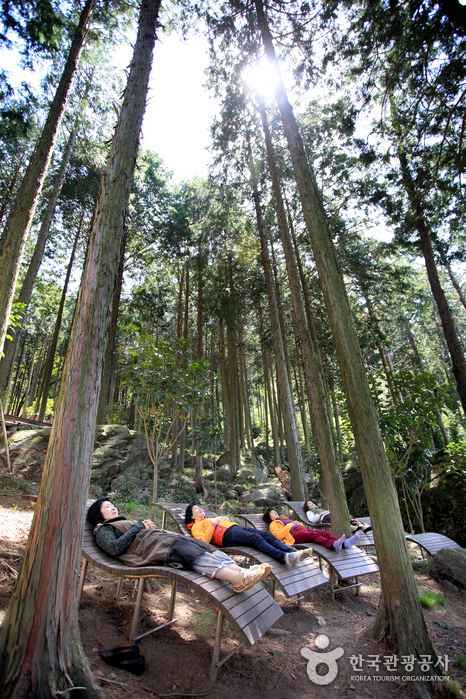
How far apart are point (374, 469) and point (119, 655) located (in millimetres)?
2762

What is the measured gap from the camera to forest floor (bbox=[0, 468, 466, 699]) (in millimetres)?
2354

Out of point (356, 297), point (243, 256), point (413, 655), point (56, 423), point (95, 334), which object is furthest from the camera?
point (356, 297)

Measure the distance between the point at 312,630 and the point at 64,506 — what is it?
3.08 meters

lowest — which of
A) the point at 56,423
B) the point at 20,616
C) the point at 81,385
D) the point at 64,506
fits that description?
the point at 20,616

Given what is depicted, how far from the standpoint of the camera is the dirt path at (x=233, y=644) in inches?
92.7

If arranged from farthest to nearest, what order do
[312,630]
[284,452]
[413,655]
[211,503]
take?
1. [284,452]
2. [211,503]
3. [312,630]
4. [413,655]

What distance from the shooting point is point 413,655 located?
2836mm

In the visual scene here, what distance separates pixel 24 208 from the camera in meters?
4.88

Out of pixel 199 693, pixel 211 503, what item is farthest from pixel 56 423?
pixel 211 503

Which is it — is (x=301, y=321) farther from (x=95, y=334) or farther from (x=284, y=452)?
(x=284, y=452)

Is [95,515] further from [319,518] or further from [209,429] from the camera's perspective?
[319,518]

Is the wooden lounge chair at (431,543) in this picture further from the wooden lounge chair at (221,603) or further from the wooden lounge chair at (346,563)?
the wooden lounge chair at (221,603)

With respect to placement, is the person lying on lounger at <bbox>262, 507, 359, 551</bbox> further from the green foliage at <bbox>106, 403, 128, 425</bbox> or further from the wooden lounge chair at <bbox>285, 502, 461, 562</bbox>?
the green foliage at <bbox>106, 403, 128, 425</bbox>

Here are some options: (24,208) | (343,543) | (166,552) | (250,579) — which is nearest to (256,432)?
(343,543)
